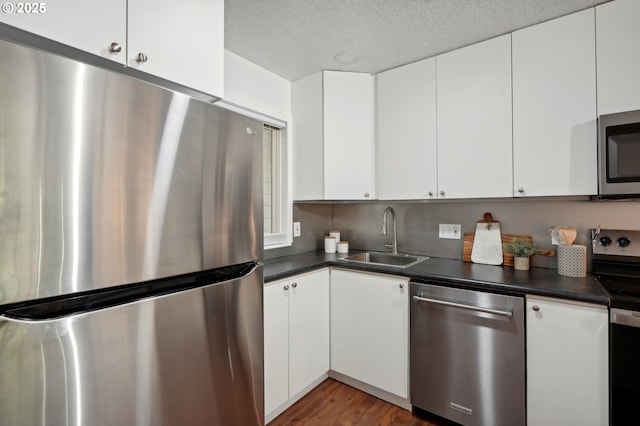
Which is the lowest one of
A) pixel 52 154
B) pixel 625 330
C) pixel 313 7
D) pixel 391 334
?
pixel 391 334

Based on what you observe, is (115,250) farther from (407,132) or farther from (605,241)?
(605,241)

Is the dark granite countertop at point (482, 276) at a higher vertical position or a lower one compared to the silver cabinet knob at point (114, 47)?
lower

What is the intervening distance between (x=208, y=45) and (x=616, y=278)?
92.5 inches

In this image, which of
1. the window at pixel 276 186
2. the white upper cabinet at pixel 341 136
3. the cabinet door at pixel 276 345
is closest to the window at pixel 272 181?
the window at pixel 276 186

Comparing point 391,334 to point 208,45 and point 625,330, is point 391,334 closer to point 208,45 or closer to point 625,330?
point 625,330

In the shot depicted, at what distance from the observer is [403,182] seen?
216 centimetres

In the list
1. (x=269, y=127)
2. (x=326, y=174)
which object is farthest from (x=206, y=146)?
(x=269, y=127)

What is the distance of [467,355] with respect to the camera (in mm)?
1595

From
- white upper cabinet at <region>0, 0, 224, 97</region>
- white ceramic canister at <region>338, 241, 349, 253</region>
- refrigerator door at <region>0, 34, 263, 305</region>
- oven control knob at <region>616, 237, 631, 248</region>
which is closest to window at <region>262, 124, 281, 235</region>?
white ceramic canister at <region>338, 241, 349, 253</region>

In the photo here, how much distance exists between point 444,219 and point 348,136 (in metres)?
0.97

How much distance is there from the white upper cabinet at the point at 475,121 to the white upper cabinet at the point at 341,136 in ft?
1.74

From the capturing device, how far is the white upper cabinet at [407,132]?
2.03 m

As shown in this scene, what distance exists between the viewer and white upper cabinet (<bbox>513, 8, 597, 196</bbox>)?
5.05 feet

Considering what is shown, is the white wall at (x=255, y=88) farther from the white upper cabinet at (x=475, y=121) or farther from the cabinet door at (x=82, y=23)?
the white upper cabinet at (x=475, y=121)
